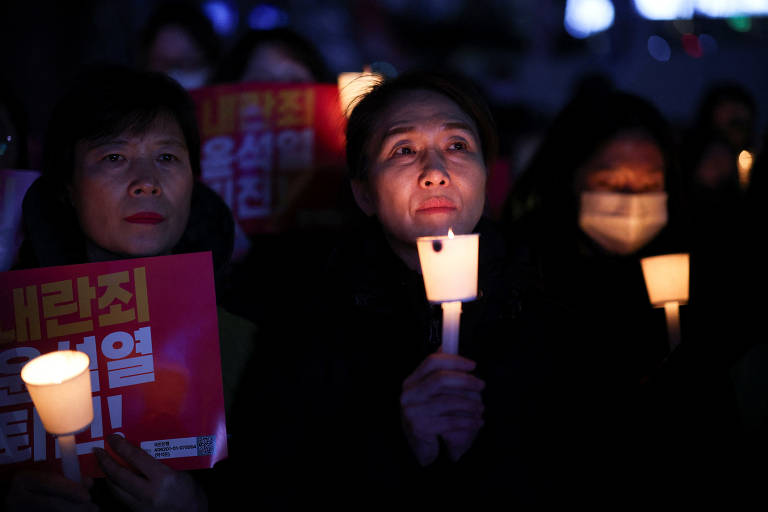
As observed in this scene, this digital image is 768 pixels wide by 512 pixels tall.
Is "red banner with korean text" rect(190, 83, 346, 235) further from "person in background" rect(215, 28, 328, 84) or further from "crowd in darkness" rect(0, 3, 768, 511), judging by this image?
"crowd in darkness" rect(0, 3, 768, 511)

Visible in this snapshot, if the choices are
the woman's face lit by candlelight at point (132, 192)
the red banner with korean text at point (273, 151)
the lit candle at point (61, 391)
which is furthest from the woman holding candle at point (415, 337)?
the red banner with korean text at point (273, 151)

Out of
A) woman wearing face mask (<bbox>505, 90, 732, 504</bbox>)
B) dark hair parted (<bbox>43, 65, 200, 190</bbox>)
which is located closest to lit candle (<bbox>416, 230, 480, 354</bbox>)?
woman wearing face mask (<bbox>505, 90, 732, 504</bbox>)

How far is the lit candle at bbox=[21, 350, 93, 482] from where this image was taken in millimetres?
1327

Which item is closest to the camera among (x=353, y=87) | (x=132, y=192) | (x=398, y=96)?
(x=132, y=192)

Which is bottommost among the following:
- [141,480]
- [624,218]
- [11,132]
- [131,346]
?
[141,480]

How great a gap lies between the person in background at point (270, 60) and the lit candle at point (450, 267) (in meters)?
2.30

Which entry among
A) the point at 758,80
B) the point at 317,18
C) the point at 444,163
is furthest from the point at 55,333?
the point at 758,80

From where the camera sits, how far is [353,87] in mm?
2975

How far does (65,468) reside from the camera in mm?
1444

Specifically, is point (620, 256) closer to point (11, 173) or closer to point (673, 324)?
point (673, 324)

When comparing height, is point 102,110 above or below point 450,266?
above

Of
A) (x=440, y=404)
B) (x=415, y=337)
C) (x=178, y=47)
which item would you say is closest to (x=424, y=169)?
(x=415, y=337)

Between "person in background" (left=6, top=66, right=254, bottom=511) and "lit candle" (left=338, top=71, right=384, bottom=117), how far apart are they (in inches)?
27.4

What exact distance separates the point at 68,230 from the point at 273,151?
1.26 metres
